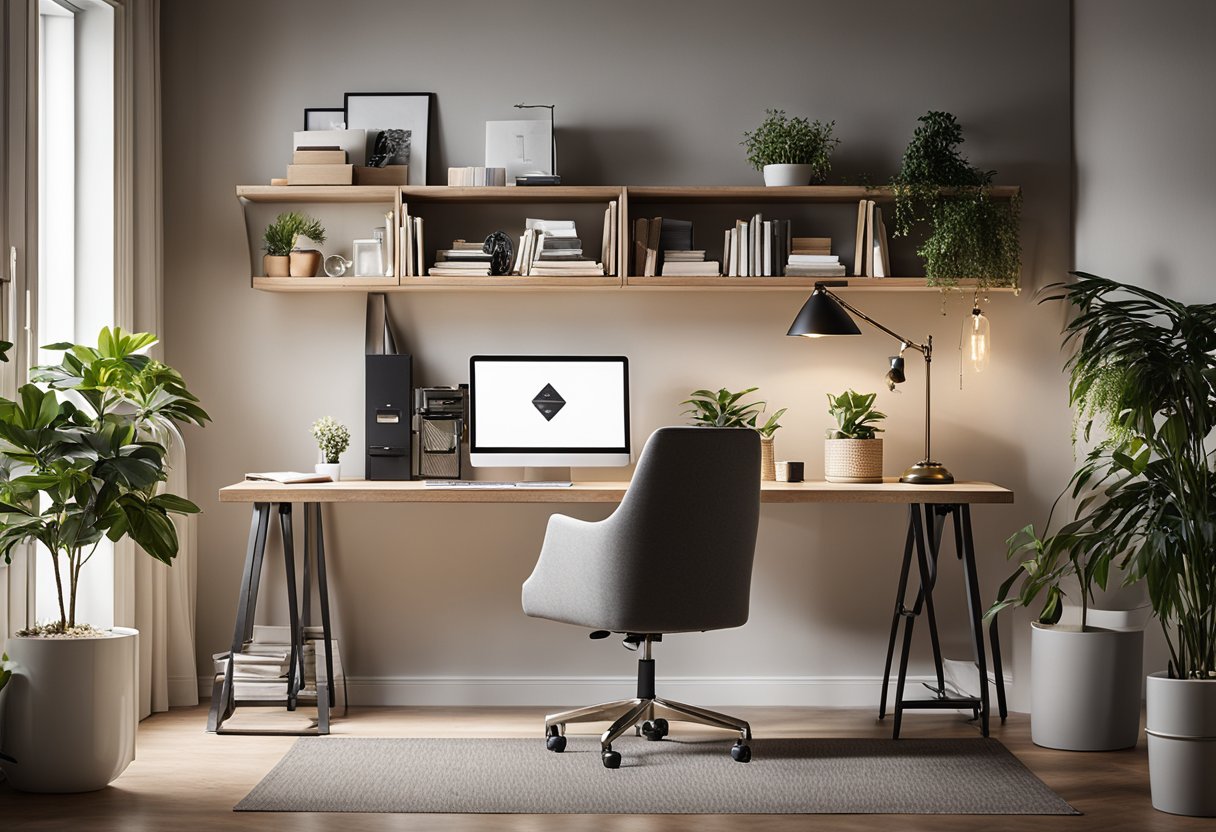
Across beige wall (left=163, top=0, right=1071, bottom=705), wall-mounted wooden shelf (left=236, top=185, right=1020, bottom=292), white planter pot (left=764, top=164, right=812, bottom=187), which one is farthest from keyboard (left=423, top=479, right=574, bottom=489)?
white planter pot (left=764, top=164, right=812, bottom=187)

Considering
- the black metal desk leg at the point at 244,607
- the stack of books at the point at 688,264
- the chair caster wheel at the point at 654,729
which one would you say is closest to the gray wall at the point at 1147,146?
the stack of books at the point at 688,264

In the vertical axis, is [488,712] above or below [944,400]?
below

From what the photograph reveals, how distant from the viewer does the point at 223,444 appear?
166 inches

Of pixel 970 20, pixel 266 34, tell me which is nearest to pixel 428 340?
pixel 266 34

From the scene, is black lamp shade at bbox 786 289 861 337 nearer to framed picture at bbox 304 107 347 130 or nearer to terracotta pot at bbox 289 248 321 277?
terracotta pot at bbox 289 248 321 277

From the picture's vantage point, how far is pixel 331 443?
4020mm

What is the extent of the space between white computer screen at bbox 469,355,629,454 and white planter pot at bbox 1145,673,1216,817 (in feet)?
5.90

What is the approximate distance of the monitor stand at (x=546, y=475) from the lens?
4.08 m

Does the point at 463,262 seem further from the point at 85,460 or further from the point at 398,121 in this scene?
the point at 85,460

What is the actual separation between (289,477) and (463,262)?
2.94 ft

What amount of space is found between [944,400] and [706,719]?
4.87ft

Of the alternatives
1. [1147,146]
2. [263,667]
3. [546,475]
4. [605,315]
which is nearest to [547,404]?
[546,475]

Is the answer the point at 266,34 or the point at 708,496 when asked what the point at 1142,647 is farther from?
the point at 266,34

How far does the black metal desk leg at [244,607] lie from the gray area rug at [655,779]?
13.3 inches
